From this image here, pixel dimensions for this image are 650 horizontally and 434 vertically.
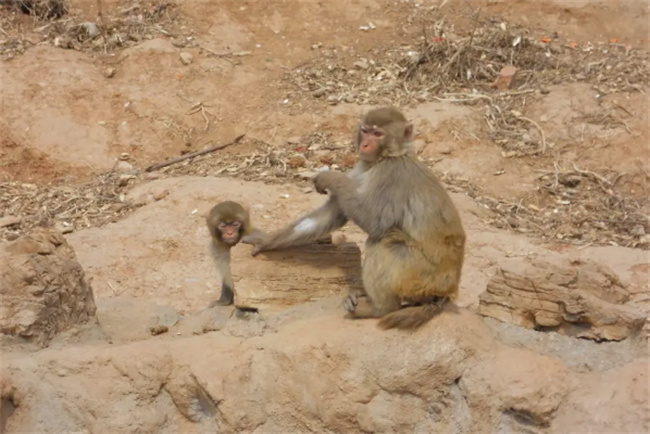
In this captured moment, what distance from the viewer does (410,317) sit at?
635 cm

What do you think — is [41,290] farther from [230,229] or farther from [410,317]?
[410,317]

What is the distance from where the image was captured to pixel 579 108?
13.2 m

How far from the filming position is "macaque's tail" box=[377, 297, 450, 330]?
6.34 meters

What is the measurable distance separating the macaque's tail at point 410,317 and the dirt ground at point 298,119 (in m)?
3.05

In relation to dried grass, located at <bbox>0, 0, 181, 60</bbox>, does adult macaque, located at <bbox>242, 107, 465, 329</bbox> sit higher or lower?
higher

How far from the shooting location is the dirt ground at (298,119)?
10562mm

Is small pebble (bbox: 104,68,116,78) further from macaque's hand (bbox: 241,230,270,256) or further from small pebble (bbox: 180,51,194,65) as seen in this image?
macaque's hand (bbox: 241,230,270,256)

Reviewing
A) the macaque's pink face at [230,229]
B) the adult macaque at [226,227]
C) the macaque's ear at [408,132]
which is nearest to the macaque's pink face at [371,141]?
the macaque's ear at [408,132]

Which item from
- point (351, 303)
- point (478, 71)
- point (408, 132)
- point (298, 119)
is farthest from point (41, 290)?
point (478, 71)

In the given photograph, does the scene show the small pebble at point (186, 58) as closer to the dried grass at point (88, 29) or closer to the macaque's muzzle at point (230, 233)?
the dried grass at point (88, 29)

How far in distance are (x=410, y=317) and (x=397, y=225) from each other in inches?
27.8

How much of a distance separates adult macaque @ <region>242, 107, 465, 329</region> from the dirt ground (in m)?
2.84

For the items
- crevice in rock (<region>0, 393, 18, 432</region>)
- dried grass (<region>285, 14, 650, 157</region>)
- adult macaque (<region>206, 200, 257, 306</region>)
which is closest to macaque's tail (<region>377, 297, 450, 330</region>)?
adult macaque (<region>206, 200, 257, 306</region>)

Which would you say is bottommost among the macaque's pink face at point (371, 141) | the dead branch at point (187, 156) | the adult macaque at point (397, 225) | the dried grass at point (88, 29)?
the dead branch at point (187, 156)
